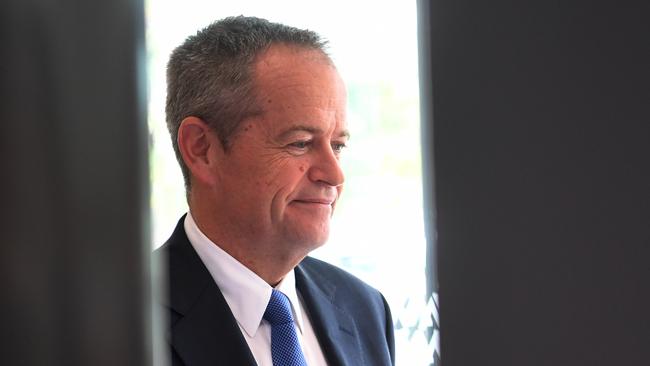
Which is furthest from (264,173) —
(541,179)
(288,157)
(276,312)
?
(541,179)

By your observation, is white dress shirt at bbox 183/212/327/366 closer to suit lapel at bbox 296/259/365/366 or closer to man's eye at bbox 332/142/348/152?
suit lapel at bbox 296/259/365/366

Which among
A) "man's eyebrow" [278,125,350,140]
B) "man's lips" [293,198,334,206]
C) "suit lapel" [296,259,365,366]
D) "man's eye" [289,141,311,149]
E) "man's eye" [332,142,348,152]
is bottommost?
"suit lapel" [296,259,365,366]

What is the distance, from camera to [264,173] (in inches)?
54.4

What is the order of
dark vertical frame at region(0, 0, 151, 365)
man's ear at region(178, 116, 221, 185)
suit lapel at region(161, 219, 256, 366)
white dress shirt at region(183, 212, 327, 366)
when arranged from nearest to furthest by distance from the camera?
dark vertical frame at region(0, 0, 151, 365), suit lapel at region(161, 219, 256, 366), white dress shirt at region(183, 212, 327, 366), man's ear at region(178, 116, 221, 185)

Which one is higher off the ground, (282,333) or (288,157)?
(288,157)

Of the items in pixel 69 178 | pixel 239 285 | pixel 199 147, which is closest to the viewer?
pixel 69 178

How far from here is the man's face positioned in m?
1.35

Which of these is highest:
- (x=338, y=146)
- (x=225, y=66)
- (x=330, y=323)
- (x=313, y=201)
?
(x=225, y=66)

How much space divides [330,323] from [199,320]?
11.0 inches

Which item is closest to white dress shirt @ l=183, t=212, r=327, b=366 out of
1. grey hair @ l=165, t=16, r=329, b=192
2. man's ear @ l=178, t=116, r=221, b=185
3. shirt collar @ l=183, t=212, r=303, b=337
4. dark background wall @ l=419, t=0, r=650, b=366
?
shirt collar @ l=183, t=212, r=303, b=337

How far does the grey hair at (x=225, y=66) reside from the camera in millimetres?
1354

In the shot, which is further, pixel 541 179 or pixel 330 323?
pixel 330 323

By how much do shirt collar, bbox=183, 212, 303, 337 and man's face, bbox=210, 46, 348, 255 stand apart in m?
0.06

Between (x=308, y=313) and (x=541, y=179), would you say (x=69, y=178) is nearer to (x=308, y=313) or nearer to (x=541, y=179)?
(x=541, y=179)
